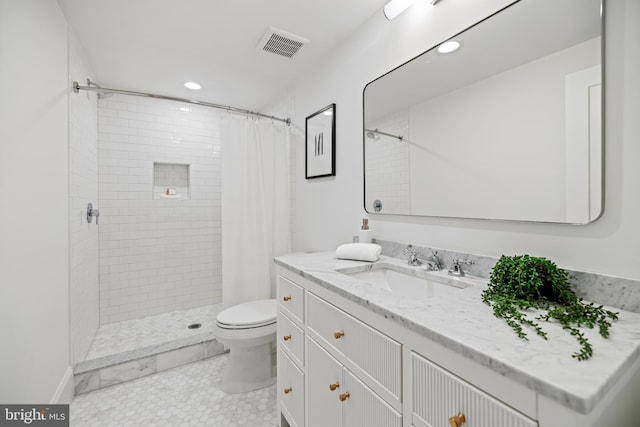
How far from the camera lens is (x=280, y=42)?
191 cm

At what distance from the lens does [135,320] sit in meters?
2.79

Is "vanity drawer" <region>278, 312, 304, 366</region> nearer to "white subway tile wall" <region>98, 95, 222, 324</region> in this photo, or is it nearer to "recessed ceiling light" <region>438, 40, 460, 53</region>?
"recessed ceiling light" <region>438, 40, 460, 53</region>

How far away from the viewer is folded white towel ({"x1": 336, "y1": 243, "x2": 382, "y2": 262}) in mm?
1401

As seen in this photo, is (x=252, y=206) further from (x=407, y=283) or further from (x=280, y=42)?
(x=407, y=283)

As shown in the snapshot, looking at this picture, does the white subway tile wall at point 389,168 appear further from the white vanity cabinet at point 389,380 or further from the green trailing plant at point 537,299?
the green trailing plant at point 537,299

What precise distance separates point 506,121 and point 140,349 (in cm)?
273

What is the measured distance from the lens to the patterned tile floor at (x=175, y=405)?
1.58 m

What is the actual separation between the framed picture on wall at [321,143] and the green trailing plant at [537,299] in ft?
4.34

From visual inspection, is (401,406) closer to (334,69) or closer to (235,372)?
(235,372)

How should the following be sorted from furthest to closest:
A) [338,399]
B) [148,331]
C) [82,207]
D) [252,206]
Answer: [148,331] → [252,206] → [82,207] → [338,399]

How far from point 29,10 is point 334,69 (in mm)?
1610

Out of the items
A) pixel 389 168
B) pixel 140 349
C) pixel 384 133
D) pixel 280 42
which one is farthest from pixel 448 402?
pixel 140 349

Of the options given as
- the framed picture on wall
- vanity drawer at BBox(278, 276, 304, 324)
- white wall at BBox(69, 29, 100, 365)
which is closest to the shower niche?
white wall at BBox(69, 29, 100, 365)

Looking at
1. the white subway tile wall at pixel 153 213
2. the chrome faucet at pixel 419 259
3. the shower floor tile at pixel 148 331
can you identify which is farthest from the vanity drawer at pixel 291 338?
the white subway tile wall at pixel 153 213
